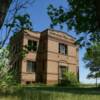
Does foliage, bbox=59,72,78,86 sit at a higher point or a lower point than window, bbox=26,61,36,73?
lower

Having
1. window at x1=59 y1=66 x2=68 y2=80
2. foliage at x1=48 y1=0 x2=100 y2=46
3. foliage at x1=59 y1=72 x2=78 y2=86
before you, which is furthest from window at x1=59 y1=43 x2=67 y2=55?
foliage at x1=48 y1=0 x2=100 y2=46

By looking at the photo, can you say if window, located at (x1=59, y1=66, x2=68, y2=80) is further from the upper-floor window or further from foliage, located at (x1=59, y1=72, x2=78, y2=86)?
the upper-floor window

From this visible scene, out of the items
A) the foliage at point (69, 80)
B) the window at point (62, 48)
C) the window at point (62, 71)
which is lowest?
the foliage at point (69, 80)

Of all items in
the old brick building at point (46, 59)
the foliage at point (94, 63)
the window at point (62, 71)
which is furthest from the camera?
the foliage at point (94, 63)

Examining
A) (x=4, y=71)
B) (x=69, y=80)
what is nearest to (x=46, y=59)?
(x=69, y=80)

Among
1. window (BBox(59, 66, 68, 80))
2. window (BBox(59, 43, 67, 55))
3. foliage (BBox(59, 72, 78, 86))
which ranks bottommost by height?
foliage (BBox(59, 72, 78, 86))

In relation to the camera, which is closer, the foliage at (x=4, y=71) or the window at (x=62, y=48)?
the foliage at (x=4, y=71)

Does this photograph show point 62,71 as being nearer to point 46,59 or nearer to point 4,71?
point 46,59

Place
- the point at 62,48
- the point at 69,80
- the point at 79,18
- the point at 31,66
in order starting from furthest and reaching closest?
the point at 62,48, the point at 31,66, the point at 69,80, the point at 79,18

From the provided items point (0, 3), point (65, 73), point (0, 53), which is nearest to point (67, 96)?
point (0, 3)

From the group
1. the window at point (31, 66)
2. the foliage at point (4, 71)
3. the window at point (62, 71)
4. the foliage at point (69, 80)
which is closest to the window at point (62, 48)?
the window at point (62, 71)

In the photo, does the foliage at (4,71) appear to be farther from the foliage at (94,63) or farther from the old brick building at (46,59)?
the foliage at (94,63)

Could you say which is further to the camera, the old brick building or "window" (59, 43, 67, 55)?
"window" (59, 43, 67, 55)

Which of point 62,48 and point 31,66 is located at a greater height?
point 62,48
